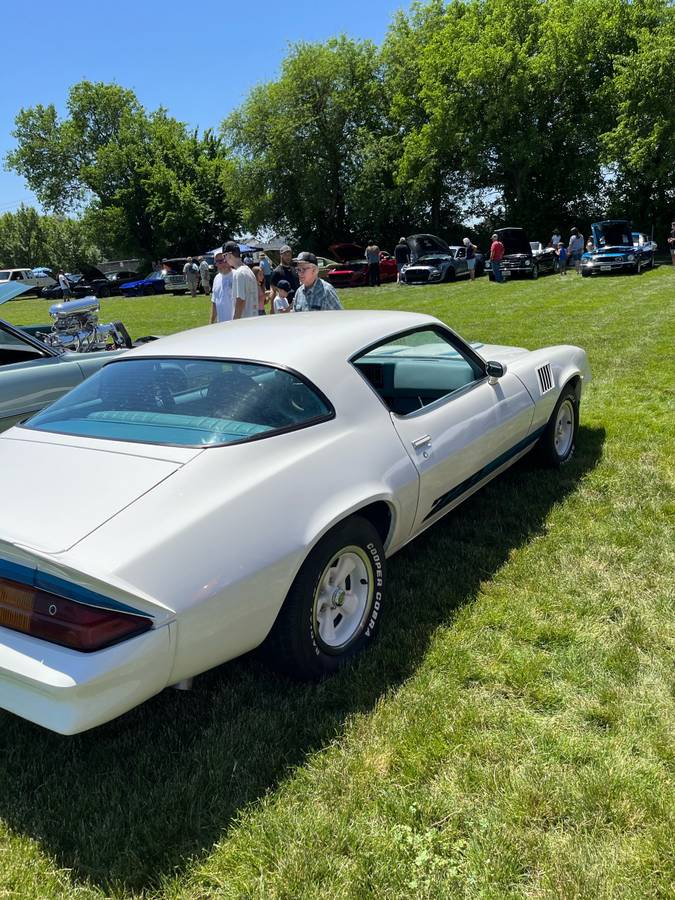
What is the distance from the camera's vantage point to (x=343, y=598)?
2740 mm

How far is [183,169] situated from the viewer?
4744 cm

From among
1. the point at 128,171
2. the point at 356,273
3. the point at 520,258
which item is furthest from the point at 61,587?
the point at 128,171

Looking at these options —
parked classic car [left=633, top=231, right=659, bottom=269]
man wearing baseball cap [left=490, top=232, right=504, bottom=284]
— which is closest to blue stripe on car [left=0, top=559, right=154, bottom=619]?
man wearing baseball cap [left=490, top=232, right=504, bottom=284]

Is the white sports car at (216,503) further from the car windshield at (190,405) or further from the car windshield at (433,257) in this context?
the car windshield at (433,257)

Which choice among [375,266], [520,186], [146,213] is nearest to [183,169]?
[146,213]

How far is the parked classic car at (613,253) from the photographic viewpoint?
20141 mm

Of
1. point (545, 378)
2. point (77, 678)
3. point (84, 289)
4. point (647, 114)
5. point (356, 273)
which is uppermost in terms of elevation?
point (647, 114)

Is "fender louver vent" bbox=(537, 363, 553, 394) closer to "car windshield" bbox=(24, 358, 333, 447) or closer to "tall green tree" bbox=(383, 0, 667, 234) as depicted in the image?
"car windshield" bbox=(24, 358, 333, 447)

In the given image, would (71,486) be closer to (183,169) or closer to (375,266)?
(375,266)

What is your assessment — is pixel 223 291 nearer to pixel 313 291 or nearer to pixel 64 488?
pixel 313 291

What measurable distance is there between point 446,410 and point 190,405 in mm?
1365

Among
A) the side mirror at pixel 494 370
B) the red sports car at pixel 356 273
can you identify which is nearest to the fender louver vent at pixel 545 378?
the side mirror at pixel 494 370

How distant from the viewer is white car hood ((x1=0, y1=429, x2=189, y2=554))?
6.91 feet

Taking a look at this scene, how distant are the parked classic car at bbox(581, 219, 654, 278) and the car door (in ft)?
59.8
